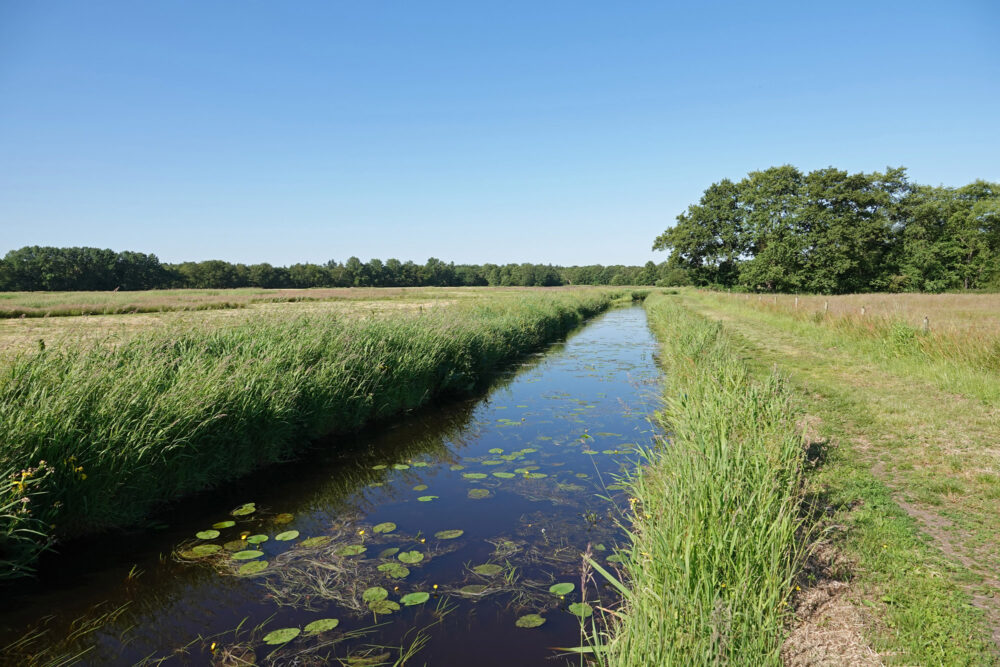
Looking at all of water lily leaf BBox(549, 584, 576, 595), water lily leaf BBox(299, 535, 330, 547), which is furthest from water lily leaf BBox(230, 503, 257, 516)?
water lily leaf BBox(549, 584, 576, 595)

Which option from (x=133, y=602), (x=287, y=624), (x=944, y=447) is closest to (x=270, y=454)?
(x=133, y=602)

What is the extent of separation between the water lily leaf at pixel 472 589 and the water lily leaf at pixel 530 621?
1.53 ft

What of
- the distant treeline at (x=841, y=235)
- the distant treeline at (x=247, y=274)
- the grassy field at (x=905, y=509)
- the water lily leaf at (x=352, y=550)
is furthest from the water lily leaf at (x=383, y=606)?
the distant treeline at (x=247, y=274)

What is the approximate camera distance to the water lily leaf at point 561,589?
12.6 ft

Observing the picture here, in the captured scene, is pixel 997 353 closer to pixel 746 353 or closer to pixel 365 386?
pixel 746 353

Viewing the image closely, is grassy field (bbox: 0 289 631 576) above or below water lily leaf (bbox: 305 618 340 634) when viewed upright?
above

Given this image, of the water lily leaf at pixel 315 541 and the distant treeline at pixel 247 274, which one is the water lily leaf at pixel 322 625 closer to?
the water lily leaf at pixel 315 541

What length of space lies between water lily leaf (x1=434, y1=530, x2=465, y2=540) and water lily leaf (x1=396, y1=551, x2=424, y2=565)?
397 mm

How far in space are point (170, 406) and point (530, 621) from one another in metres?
4.54

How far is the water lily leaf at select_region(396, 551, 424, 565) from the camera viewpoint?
4.34m

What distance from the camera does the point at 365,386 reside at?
28.1ft

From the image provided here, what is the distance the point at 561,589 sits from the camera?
3.88 meters

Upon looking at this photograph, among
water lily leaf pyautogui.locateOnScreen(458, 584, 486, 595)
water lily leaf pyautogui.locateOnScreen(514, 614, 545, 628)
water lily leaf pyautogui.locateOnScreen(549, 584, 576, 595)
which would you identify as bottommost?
water lily leaf pyautogui.locateOnScreen(514, 614, 545, 628)

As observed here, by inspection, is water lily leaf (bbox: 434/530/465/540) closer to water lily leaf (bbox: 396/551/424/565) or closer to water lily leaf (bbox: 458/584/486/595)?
water lily leaf (bbox: 396/551/424/565)
